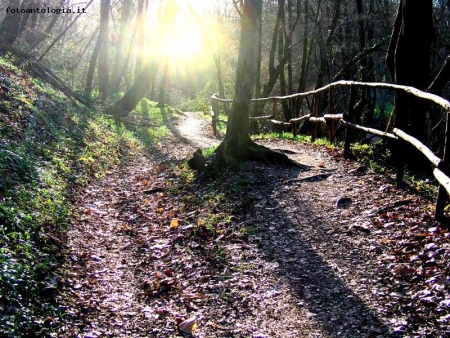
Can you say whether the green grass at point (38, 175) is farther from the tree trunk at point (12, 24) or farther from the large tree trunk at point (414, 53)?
the large tree trunk at point (414, 53)

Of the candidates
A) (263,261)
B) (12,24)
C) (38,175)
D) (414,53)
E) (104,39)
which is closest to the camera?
(263,261)

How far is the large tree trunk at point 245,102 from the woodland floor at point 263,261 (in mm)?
711

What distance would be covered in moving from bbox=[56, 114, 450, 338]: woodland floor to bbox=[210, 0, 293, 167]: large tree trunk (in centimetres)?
71

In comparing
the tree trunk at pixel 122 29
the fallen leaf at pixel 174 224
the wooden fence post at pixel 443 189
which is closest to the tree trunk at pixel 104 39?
the tree trunk at pixel 122 29

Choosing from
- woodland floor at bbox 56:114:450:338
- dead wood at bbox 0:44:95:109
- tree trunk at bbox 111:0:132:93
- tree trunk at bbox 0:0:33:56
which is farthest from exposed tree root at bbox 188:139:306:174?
tree trunk at bbox 111:0:132:93

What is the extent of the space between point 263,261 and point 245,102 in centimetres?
445

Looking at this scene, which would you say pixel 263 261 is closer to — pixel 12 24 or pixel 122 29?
pixel 12 24

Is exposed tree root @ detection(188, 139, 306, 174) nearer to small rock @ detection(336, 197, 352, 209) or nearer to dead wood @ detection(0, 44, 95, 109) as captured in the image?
small rock @ detection(336, 197, 352, 209)

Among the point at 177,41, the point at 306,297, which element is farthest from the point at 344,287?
the point at 177,41

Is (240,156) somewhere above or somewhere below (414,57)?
below

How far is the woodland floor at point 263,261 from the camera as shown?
3957mm

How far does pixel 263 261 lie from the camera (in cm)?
516

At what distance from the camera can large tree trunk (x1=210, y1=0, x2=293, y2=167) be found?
844cm

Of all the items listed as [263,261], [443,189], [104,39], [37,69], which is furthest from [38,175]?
[104,39]
